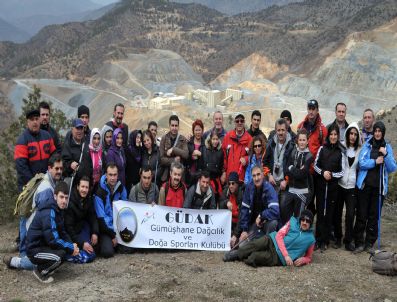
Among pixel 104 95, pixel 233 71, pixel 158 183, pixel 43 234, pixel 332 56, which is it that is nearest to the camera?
pixel 43 234

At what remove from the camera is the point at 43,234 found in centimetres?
754

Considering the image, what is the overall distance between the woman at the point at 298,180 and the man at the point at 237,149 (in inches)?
42.9

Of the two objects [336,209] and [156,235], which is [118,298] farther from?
[336,209]

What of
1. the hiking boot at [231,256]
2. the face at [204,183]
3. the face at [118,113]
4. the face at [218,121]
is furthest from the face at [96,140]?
the hiking boot at [231,256]

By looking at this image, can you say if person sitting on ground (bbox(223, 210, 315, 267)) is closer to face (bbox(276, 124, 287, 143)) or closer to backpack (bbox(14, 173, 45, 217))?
face (bbox(276, 124, 287, 143))

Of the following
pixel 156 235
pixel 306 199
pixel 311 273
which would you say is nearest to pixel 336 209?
pixel 306 199

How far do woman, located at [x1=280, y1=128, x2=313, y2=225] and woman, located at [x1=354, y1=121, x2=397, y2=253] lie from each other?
973 mm

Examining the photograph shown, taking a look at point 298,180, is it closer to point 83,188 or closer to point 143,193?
point 143,193

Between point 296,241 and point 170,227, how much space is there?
7.94 ft

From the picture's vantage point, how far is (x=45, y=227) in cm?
749

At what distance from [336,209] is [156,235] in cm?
354

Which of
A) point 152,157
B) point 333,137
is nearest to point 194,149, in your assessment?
point 152,157

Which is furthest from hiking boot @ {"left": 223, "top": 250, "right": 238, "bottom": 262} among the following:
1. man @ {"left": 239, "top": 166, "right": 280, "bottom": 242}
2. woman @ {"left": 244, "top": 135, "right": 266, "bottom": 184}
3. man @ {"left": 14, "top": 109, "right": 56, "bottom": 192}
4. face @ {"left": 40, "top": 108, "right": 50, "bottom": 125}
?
face @ {"left": 40, "top": 108, "right": 50, "bottom": 125}

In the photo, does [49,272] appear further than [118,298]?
Yes
